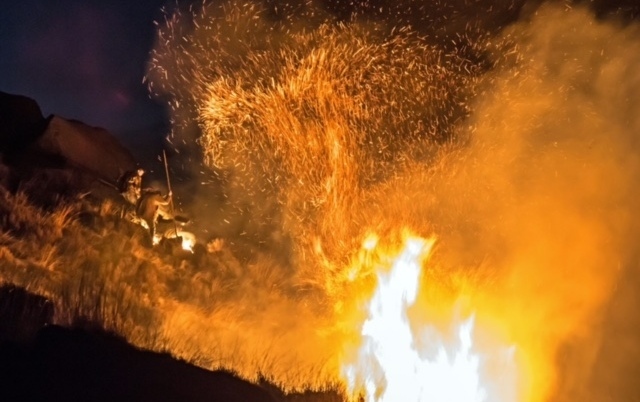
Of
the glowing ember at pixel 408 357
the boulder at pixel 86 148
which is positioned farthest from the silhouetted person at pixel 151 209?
the glowing ember at pixel 408 357

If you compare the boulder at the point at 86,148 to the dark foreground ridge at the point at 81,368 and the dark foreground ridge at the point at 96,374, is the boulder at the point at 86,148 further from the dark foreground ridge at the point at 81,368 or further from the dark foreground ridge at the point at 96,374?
the dark foreground ridge at the point at 96,374

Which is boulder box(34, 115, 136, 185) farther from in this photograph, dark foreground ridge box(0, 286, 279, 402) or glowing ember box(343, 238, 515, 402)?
dark foreground ridge box(0, 286, 279, 402)

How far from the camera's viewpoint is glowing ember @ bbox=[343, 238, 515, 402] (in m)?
8.86

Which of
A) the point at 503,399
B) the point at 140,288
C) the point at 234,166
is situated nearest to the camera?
the point at 503,399

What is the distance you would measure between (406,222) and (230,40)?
406 centimetres

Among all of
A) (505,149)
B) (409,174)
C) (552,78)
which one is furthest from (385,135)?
(552,78)

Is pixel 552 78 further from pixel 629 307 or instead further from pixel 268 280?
pixel 268 280

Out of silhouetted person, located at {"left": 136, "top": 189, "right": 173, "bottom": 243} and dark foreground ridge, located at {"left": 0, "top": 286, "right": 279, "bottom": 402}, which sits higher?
silhouetted person, located at {"left": 136, "top": 189, "right": 173, "bottom": 243}

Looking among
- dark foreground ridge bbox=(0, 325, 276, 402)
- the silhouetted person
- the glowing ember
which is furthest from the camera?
the silhouetted person

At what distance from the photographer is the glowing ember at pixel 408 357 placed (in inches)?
349

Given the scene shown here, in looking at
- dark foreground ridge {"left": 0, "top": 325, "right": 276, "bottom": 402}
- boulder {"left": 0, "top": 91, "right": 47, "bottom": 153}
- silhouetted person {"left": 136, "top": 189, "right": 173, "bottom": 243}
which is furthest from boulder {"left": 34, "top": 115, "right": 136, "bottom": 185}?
dark foreground ridge {"left": 0, "top": 325, "right": 276, "bottom": 402}

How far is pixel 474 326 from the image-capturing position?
1106 centimetres

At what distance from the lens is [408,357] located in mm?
9281

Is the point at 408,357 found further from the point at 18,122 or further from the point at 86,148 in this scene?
the point at 18,122
